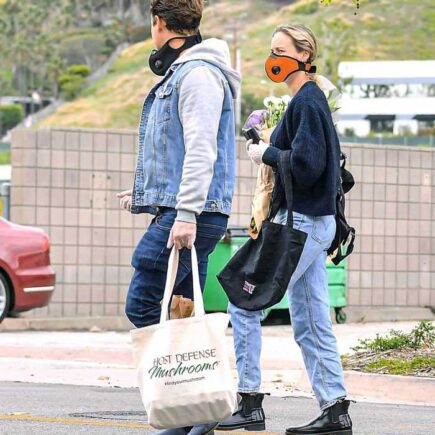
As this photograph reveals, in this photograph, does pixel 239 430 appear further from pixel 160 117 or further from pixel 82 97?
pixel 82 97

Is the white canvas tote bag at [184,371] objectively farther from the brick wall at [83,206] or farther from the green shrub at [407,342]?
the brick wall at [83,206]

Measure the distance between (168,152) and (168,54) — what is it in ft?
1.47

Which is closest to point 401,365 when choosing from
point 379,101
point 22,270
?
point 22,270

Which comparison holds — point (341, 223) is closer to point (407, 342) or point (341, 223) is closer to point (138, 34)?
point (407, 342)

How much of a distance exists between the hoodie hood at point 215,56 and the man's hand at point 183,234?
0.71 metres

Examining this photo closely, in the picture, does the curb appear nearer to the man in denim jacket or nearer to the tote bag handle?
the man in denim jacket

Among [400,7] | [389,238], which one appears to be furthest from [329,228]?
[400,7]

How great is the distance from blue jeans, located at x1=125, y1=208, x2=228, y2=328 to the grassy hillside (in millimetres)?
103776

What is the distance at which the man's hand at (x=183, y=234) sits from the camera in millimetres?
5426

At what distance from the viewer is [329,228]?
20.7ft

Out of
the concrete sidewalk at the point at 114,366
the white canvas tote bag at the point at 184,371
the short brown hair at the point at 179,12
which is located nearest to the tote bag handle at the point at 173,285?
the white canvas tote bag at the point at 184,371

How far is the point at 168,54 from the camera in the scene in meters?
5.72

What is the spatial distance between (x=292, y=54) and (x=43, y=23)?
17915 centimetres

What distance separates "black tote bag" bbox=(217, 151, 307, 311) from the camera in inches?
241
